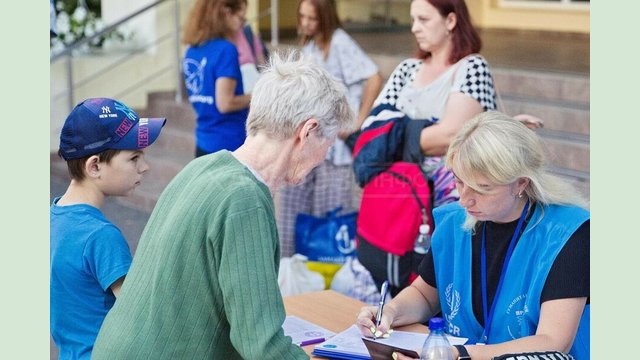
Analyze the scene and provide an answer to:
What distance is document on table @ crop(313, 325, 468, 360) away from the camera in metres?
2.74

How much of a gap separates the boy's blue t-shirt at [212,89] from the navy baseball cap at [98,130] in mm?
2349

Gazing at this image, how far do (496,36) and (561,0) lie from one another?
3.47ft

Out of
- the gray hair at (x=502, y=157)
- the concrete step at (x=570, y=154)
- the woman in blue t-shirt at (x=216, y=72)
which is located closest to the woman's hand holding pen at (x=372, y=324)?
the gray hair at (x=502, y=157)

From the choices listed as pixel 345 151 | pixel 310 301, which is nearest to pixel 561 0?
pixel 345 151

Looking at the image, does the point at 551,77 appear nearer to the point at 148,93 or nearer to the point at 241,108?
the point at 241,108

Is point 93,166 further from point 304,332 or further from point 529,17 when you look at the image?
point 529,17

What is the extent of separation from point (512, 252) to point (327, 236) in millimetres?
2734

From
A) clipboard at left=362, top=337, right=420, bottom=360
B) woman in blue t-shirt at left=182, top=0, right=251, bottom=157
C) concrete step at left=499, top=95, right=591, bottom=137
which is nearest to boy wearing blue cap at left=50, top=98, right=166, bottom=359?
clipboard at left=362, top=337, right=420, bottom=360

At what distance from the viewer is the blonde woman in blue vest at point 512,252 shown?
8.59ft

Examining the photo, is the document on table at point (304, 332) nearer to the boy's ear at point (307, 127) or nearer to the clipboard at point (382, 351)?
the clipboard at point (382, 351)

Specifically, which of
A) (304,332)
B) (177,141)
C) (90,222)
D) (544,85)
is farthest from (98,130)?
(177,141)

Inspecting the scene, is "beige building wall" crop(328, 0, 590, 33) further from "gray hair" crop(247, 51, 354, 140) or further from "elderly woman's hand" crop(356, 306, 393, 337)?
"gray hair" crop(247, 51, 354, 140)

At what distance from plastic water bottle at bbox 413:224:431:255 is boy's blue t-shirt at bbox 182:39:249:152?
1.44 meters

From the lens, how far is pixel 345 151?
5.50 m
